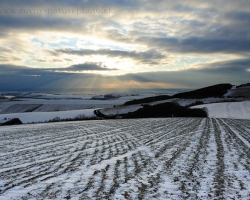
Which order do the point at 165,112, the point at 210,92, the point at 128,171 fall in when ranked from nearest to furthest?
the point at 128,171, the point at 165,112, the point at 210,92

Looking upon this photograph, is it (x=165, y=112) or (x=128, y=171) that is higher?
(x=128, y=171)

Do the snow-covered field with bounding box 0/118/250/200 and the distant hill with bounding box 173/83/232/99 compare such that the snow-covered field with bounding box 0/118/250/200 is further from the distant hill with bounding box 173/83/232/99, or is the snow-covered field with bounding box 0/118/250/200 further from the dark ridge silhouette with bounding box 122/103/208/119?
the distant hill with bounding box 173/83/232/99

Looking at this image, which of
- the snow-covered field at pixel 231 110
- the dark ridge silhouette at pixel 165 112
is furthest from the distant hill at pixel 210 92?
the snow-covered field at pixel 231 110

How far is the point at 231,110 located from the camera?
44938 mm

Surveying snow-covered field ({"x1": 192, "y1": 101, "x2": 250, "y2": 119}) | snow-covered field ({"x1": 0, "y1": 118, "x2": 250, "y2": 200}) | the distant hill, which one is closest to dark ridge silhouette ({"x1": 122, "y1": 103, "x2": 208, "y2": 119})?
snow-covered field ({"x1": 192, "y1": 101, "x2": 250, "y2": 119})

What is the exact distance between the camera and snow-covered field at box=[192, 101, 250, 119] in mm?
40594

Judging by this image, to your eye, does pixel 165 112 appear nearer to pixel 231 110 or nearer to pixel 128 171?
pixel 231 110

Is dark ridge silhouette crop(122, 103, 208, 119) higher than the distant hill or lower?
lower

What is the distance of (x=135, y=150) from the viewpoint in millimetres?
13133

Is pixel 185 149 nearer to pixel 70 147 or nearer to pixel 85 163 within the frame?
pixel 85 163

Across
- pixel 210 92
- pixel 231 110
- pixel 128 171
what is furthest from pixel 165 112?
pixel 128 171

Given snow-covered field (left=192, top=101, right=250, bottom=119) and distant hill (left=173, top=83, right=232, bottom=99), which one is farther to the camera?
distant hill (left=173, top=83, right=232, bottom=99)

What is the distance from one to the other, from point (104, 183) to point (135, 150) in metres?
5.56

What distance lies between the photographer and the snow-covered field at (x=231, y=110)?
4059 cm
